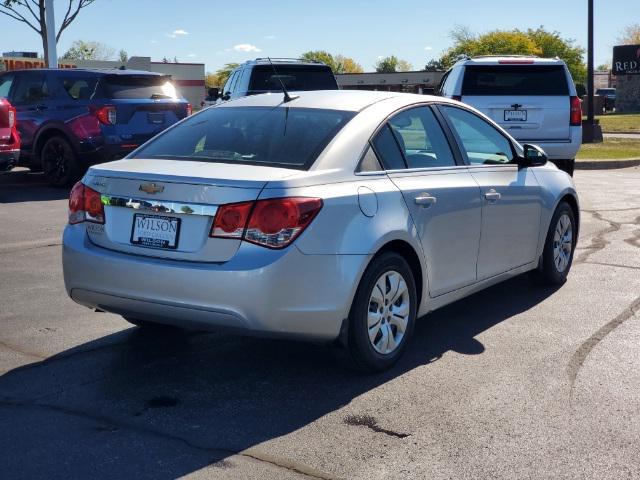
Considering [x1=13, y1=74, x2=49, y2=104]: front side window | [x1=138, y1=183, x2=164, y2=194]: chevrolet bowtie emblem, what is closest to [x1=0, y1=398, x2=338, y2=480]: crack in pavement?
[x1=138, y1=183, x2=164, y2=194]: chevrolet bowtie emblem

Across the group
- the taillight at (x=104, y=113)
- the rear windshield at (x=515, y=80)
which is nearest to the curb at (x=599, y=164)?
the rear windshield at (x=515, y=80)

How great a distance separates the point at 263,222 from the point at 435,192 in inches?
59.1

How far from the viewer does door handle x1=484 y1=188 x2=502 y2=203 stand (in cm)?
625

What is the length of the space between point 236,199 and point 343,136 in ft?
3.07

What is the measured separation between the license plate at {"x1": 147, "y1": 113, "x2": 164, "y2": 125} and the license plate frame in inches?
215

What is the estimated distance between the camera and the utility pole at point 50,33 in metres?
21.4

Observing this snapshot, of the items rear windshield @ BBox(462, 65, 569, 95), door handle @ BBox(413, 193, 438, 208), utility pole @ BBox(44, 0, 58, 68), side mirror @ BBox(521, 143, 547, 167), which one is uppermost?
utility pole @ BBox(44, 0, 58, 68)

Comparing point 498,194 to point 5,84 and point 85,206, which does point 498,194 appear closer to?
point 85,206

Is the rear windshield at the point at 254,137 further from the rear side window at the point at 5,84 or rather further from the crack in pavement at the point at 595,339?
the rear side window at the point at 5,84

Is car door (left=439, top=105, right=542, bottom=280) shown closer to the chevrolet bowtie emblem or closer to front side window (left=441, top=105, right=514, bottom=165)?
front side window (left=441, top=105, right=514, bottom=165)

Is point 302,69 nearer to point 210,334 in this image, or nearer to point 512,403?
point 210,334

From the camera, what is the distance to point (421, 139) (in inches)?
239

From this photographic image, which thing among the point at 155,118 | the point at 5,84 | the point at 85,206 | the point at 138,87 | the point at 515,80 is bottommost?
the point at 85,206

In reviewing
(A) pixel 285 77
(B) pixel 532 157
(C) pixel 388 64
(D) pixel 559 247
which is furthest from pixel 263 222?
(C) pixel 388 64
